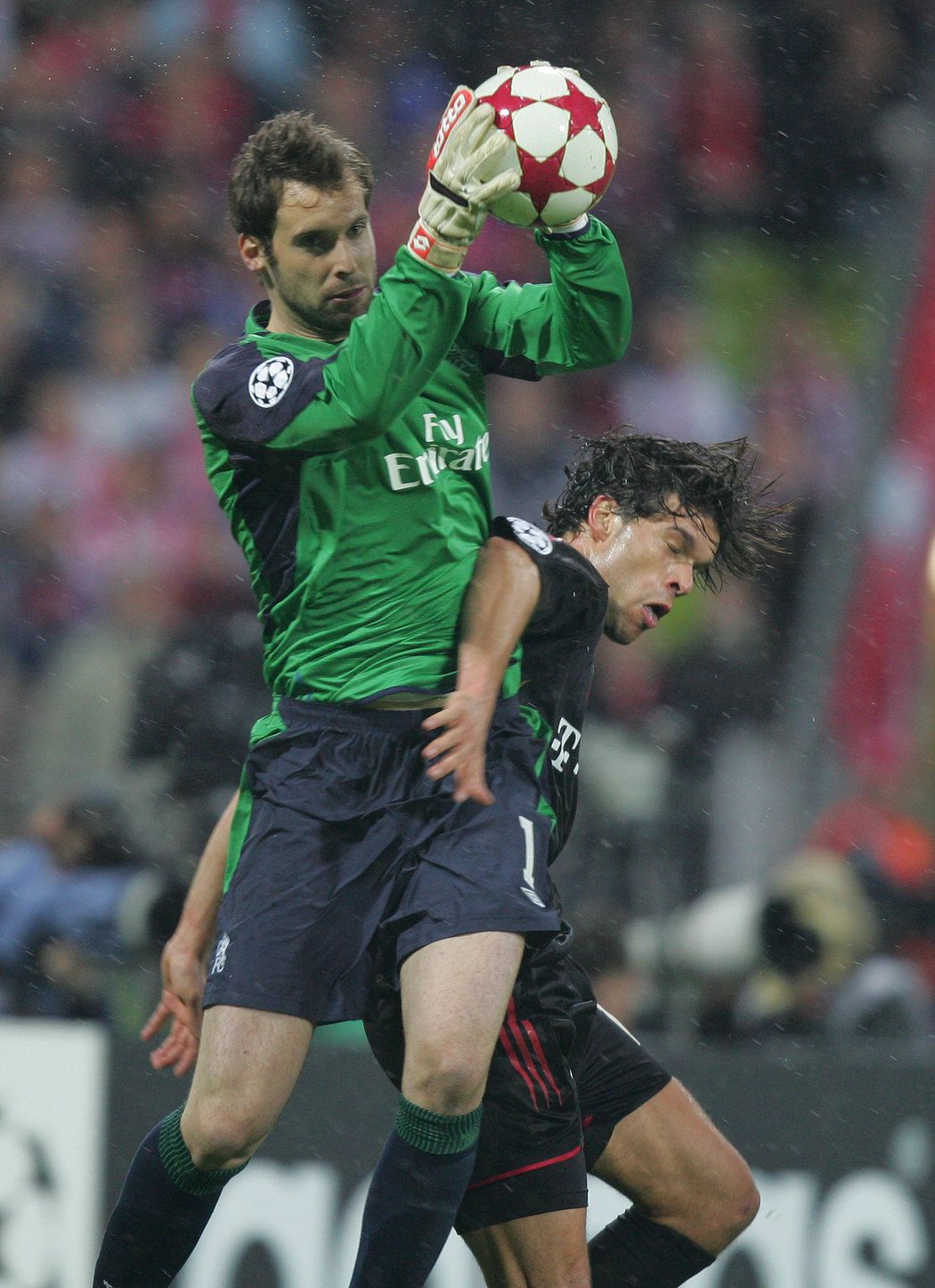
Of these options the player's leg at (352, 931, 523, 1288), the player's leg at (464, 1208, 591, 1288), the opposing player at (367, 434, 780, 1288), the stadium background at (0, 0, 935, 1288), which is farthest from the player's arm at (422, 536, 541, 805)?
the stadium background at (0, 0, 935, 1288)

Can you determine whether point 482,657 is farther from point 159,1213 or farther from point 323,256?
point 159,1213

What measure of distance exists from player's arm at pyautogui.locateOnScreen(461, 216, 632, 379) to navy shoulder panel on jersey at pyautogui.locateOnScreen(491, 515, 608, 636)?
12.1 inches

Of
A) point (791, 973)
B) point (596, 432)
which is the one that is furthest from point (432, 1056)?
point (596, 432)

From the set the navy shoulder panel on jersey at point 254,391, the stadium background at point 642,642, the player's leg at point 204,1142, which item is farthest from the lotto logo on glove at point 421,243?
the stadium background at point 642,642

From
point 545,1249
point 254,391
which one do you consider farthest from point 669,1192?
point 254,391

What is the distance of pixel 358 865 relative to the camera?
2953 millimetres

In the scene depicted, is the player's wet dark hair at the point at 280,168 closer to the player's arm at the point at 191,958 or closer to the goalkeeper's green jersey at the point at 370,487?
the goalkeeper's green jersey at the point at 370,487

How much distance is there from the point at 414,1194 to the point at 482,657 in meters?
0.88

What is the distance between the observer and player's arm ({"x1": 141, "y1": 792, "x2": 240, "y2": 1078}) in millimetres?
3324

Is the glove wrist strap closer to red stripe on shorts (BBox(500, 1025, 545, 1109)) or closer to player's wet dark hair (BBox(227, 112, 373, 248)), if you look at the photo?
player's wet dark hair (BBox(227, 112, 373, 248))

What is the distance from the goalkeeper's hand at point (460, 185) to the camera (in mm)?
2775

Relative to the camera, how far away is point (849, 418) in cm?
685

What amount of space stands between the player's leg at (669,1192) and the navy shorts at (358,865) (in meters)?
0.65

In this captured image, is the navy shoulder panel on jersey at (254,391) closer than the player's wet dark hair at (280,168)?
Yes
